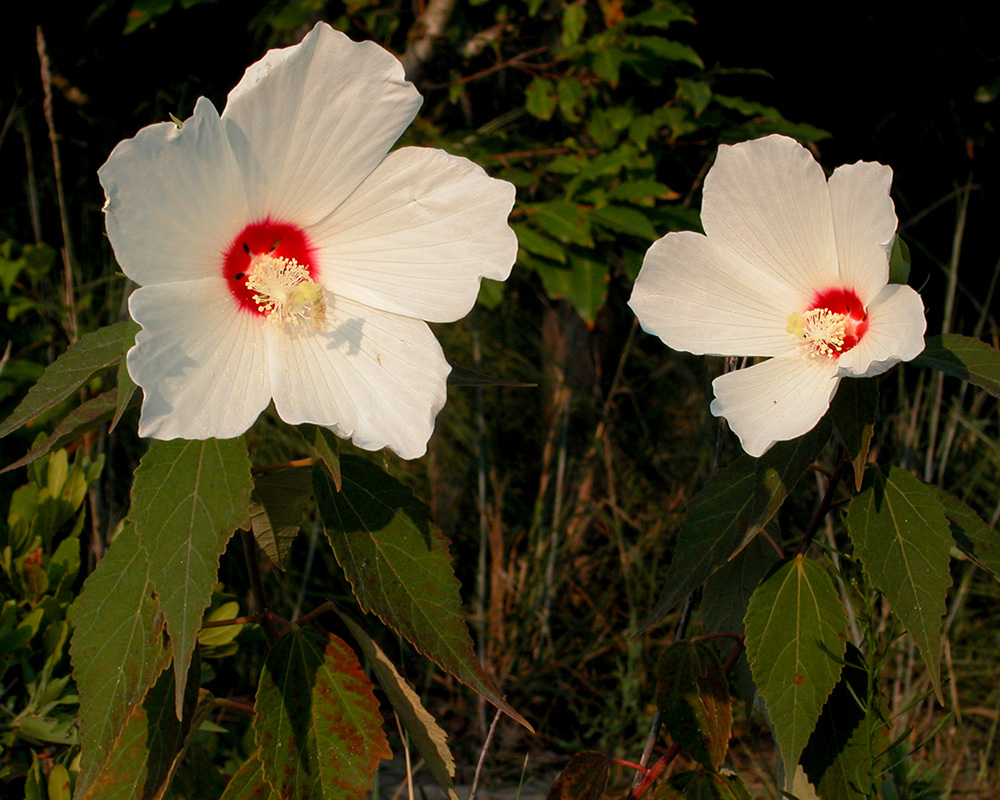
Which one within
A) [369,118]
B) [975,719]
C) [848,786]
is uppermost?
[369,118]

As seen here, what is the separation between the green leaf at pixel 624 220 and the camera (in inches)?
104

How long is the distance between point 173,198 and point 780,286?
0.94 m

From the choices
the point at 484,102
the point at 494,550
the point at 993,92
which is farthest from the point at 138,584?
the point at 993,92

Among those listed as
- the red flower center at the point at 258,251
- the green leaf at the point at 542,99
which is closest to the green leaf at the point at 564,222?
the green leaf at the point at 542,99

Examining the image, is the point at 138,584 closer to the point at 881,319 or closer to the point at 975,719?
the point at 881,319

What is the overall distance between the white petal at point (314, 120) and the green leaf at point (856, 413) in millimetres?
717

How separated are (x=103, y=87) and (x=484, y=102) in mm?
1750

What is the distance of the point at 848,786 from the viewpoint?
59.7 inches

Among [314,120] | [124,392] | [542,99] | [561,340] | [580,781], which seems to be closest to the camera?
[124,392]

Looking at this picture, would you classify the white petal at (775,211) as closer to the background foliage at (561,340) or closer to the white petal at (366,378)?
the white petal at (366,378)

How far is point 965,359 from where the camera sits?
147 centimetres

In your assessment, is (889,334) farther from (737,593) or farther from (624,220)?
(624,220)

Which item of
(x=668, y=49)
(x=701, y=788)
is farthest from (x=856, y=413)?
(x=668, y=49)

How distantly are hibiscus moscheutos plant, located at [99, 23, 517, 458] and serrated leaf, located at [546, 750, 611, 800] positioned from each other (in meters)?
0.64
